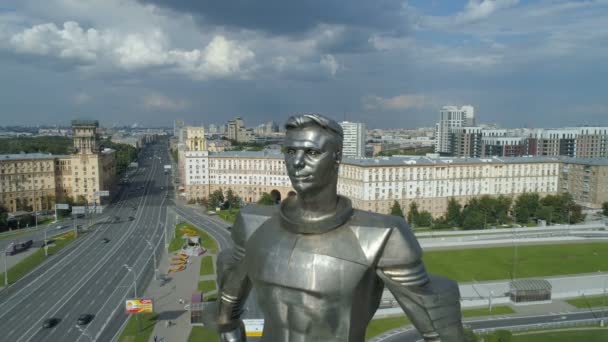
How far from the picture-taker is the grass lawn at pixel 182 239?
54.2 meters

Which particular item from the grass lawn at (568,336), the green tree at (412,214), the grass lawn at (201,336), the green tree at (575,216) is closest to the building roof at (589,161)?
the green tree at (575,216)

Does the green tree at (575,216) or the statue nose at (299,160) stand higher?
the statue nose at (299,160)

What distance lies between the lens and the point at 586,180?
83.3m

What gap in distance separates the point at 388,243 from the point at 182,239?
2145 inches

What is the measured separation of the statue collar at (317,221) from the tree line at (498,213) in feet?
199

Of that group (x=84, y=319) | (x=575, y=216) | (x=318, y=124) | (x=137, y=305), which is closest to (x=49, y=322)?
(x=84, y=319)

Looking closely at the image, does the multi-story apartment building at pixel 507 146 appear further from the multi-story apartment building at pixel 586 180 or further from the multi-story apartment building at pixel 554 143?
the multi-story apartment building at pixel 586 180

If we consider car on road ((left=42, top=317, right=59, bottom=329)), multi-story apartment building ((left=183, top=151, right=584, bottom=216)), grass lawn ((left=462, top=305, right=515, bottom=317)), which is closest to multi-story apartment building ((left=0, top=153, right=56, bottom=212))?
multi-story apartment building ((left=183, top=151, right=584, bottom=216))

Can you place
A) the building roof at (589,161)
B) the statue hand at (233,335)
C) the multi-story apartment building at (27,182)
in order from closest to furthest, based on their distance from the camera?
the statue hand at (233,335) → the multi-story apartment building at (27,182) → the building roof at (589,161)

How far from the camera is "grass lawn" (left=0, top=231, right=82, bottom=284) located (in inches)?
1722

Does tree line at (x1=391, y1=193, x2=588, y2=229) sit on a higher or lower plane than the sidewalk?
higher

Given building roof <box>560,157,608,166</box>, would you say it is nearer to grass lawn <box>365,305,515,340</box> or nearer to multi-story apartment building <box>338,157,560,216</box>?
multi-story apartment building <box>338,157,560,216</box>

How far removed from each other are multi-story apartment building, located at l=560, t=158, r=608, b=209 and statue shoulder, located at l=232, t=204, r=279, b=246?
88865mm

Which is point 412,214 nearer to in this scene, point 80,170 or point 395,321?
point 395,321
